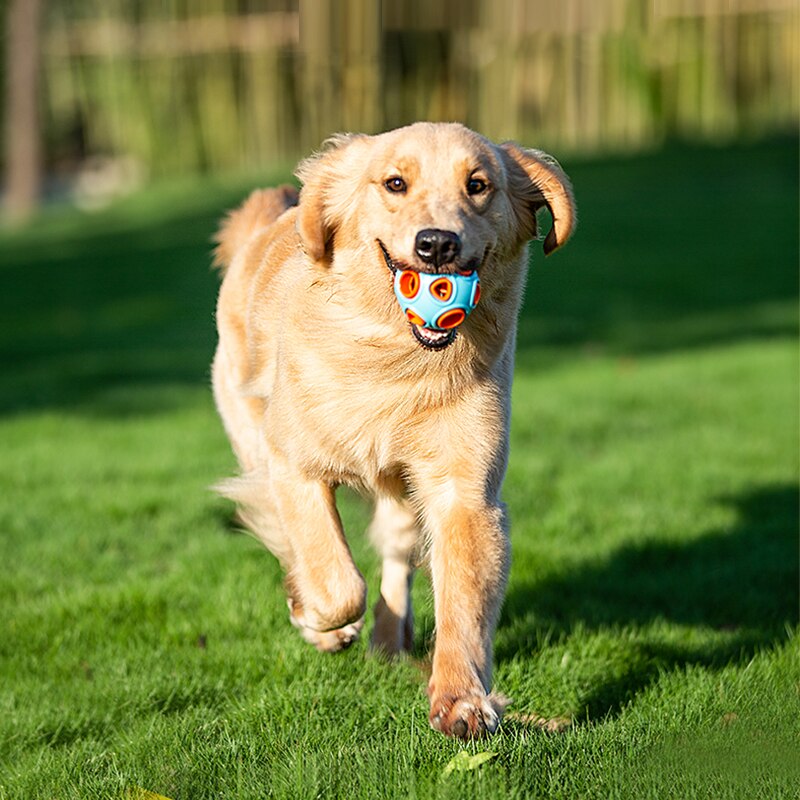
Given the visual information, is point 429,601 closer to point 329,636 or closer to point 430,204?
point 329,636

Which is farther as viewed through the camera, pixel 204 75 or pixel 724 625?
pixel 204 75

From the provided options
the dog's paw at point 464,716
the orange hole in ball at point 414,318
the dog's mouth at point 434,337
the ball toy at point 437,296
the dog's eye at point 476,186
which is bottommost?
the dog's paw at point 464,716

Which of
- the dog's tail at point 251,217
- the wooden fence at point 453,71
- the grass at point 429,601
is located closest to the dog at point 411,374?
the grass at point 429,601

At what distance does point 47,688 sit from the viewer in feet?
15.3

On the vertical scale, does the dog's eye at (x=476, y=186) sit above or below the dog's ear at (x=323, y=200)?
above

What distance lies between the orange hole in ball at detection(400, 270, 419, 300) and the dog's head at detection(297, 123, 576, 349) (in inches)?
1.0

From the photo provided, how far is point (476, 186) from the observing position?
13.1ft

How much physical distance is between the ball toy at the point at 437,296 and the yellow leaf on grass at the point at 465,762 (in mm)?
1201

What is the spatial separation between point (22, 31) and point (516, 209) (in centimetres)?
2151

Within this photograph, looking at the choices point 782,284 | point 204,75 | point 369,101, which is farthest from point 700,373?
point 204,75

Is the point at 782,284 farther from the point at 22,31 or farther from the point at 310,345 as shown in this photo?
the point at 22,31

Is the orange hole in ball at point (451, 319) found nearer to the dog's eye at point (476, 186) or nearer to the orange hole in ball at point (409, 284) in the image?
the orange hole in ball at point (409, 284)

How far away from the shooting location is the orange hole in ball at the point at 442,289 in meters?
3.79

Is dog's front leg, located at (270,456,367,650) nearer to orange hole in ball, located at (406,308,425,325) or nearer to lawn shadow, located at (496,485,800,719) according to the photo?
orange hole in ball, located at (406,308,425,325)
